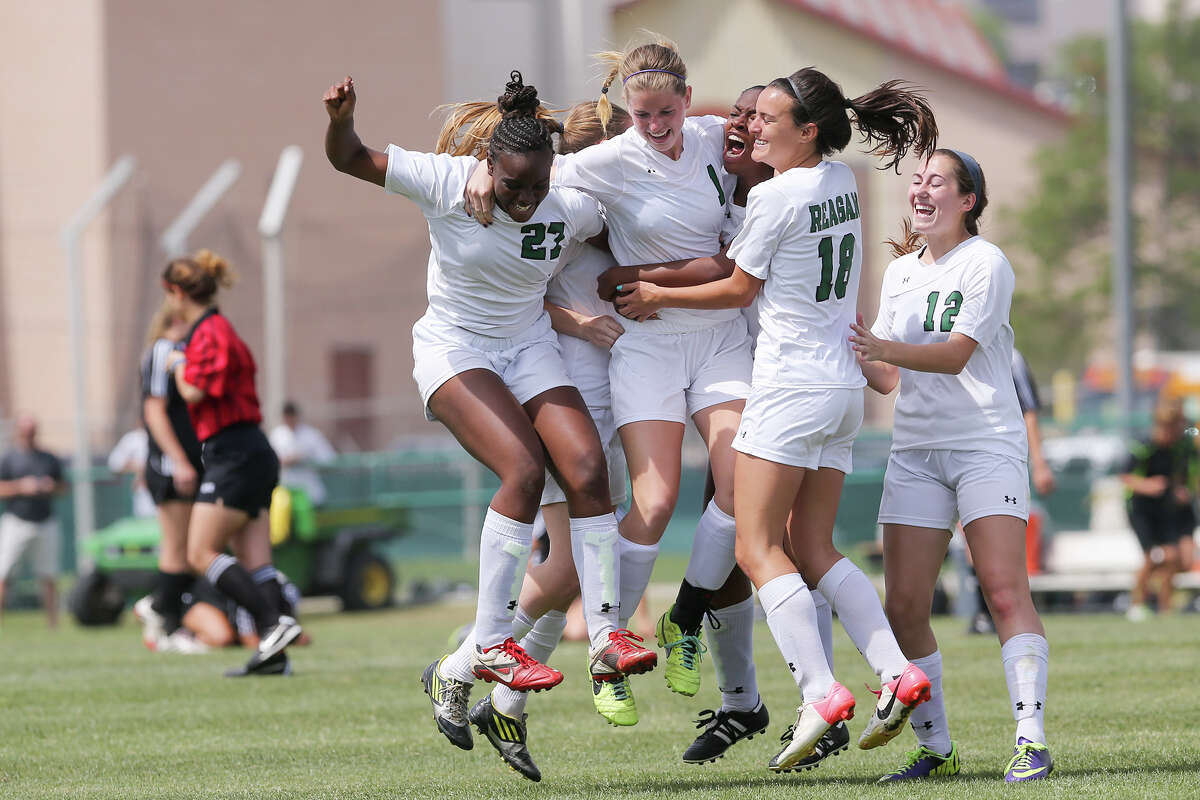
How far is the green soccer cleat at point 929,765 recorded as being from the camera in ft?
18.3

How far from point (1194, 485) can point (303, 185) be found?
31.5 feet

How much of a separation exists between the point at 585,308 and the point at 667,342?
36 centimetres

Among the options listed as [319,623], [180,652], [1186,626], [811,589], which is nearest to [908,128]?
[811,589]

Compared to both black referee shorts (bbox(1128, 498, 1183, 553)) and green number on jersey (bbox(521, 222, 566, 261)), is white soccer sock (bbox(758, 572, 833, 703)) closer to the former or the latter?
green number on jersey (bbox(521, 222, 566, 261))

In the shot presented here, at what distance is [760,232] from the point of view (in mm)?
5344

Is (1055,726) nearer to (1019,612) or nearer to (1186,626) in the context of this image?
(1019,612)

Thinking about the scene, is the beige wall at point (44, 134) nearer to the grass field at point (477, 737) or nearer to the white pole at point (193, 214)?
the white pole at point (193, 214)

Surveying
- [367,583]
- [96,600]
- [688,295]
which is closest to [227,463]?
[688,295]

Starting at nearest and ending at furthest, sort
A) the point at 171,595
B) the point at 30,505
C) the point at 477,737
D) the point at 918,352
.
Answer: the point at 918,352
the point at 477,737
the point at 171,595
the point at 30,505

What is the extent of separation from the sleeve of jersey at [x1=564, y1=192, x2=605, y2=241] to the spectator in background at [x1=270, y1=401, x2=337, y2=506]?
987cm

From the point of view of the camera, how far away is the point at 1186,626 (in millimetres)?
12445

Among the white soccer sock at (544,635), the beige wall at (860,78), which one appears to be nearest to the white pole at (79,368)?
the beige wall at (860,78)

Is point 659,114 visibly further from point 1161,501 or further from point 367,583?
point 367,583

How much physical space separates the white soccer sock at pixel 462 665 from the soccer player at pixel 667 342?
544mm
